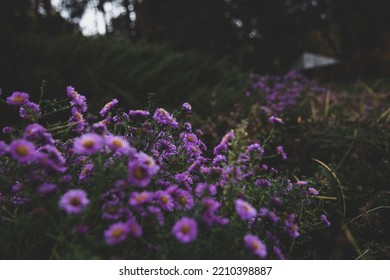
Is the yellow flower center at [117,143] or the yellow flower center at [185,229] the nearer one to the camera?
the yellow flower center at [185,229]

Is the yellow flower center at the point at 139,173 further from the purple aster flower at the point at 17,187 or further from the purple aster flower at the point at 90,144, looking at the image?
the purple aster flower at the point at 17,187

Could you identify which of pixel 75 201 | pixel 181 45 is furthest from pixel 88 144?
pixel 181 45

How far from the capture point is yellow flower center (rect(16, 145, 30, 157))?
1.04 metres

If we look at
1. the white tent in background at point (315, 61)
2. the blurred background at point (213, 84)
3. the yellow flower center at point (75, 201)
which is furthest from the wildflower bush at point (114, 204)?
the white tent in background at point (315, 61)

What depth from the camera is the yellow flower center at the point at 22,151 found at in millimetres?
1037

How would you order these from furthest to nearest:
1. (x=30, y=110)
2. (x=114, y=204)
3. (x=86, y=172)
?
(x=30, y=110)
(x=86, y=172)
(x=114, y=204)

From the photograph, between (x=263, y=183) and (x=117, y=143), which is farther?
(x=263, y=183)

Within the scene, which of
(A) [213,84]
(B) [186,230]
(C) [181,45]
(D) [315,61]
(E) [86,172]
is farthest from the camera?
(C) [181,45]

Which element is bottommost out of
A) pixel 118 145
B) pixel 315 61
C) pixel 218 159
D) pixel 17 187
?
pixel 315 61

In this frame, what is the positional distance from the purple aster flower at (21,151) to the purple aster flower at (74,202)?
160 mm

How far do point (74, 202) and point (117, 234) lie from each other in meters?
0.15

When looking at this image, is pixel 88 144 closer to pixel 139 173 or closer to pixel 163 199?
pixel 139 173

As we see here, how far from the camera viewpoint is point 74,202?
39.7 inches
